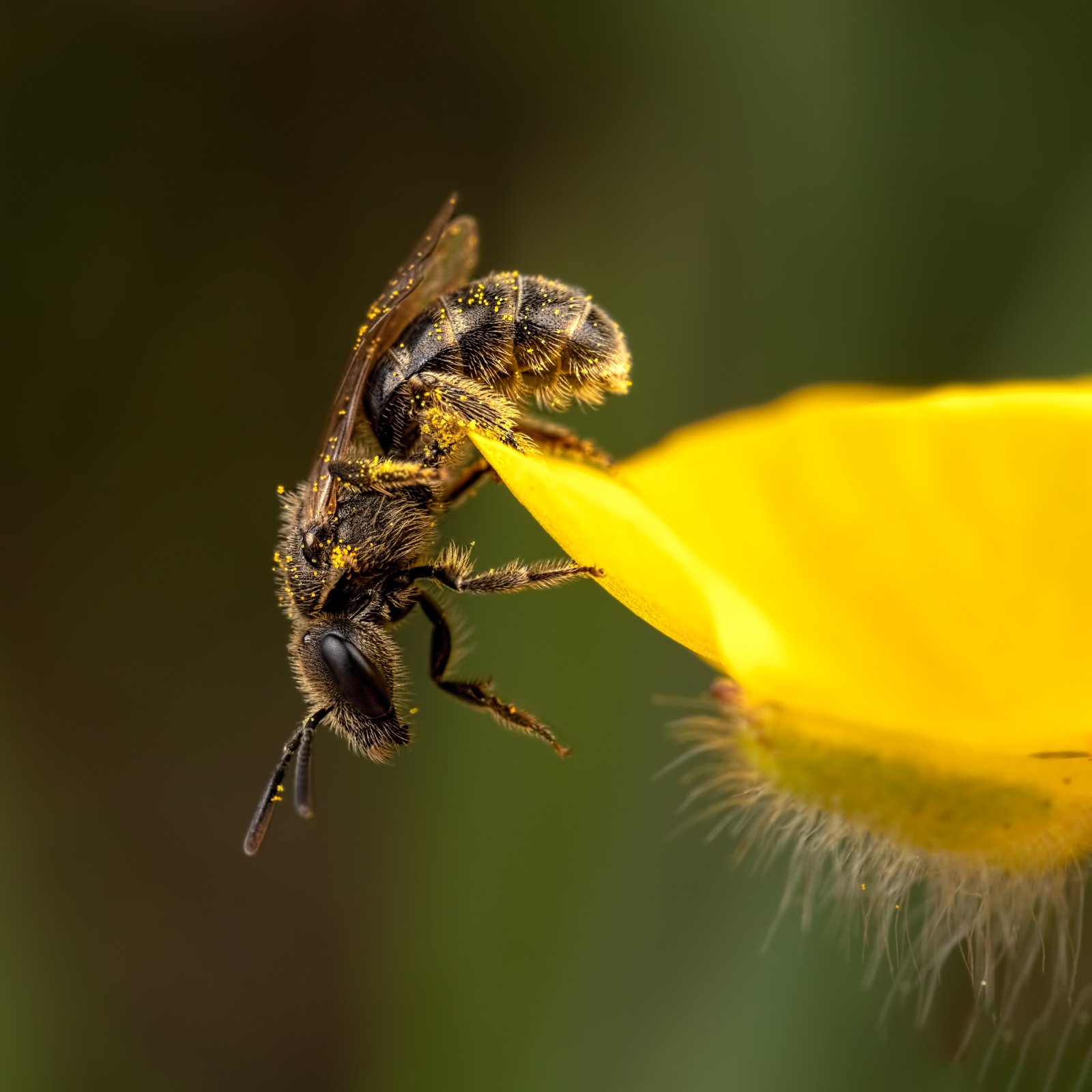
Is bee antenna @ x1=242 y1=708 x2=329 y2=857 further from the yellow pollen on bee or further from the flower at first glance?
the flower

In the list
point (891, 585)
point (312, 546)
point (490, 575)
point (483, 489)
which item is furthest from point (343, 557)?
point (891, 585)

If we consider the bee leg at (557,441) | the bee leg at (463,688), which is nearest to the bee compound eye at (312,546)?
the bee leg at (463,688)

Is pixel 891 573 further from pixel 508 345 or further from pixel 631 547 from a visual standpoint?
pixel 508 345

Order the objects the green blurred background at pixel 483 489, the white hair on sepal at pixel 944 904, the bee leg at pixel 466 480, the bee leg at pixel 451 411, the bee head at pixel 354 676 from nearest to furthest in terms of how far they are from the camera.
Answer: the white hair on sepal at pixel 944 904
the bee leg at pixel 451 411
the bee head at pixel 354 676
the bee leg at pixel 466 480
the green blurred background at pixel 483 489

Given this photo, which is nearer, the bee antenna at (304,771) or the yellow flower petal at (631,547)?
the yellow flower petal at (631,547)

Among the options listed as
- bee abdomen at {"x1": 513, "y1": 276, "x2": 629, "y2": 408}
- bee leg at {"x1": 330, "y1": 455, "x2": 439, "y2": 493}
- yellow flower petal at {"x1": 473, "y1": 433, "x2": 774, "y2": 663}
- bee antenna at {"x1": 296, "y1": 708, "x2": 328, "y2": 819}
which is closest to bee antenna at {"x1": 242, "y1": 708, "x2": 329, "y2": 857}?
bee antenna at {"x1": 296, "y1": 708, "x2": 328, "y2": 819}

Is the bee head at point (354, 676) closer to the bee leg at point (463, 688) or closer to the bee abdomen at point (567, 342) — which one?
the bee leg at point (463, 688)

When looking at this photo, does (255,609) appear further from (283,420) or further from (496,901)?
(496,901)

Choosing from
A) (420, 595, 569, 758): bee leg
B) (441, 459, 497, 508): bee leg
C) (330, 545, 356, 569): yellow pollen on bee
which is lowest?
(420, 595, 569, 758): bee leg

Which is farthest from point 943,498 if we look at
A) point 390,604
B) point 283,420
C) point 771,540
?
point 283,420
